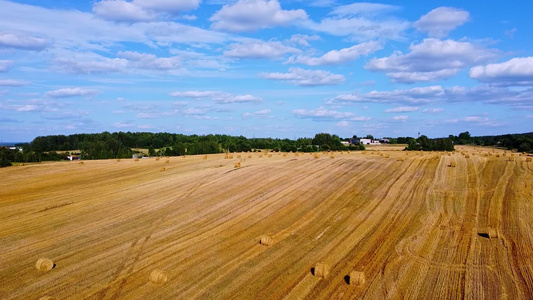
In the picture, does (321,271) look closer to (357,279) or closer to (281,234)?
(357,279)

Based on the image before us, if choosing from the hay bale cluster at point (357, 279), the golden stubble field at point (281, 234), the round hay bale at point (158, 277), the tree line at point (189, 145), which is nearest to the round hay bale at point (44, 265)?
the golden stubble field at point (281, 234)

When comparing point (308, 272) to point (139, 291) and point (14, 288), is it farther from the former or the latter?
point (14, 288)

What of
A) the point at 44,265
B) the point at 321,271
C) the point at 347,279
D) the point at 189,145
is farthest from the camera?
the point at 189,145

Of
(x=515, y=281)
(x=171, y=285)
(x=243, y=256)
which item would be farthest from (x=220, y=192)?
(x=515, y=281)

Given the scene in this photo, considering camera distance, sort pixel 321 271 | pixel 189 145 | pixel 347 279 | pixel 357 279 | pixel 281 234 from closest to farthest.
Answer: pixel 357 279 < pixel 347 279 < pixel 321 271 < pixel 281 234 < pixel 189 145

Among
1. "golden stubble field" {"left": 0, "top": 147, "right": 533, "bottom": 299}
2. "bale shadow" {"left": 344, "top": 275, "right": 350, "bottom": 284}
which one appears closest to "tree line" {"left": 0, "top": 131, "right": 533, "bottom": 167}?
"golden stubble field" {"left": 0, "top": 147, "right": 533, "bottom": 299}

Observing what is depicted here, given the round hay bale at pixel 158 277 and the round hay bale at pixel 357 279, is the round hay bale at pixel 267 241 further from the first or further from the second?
the round hay bale at pixel 158 277

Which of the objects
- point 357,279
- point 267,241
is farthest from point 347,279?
point 267,241

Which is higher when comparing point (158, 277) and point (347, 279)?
point (158, 277)
